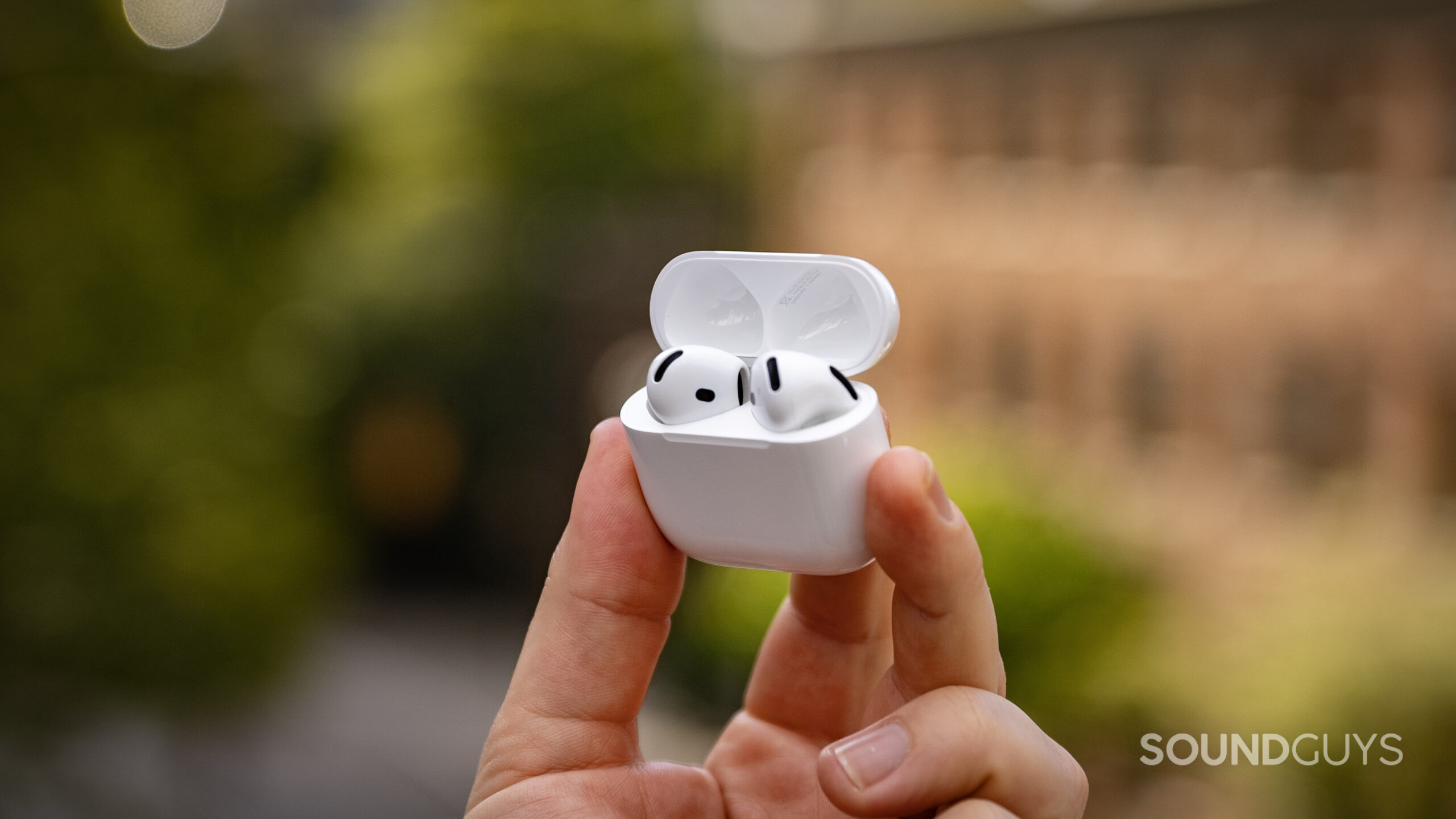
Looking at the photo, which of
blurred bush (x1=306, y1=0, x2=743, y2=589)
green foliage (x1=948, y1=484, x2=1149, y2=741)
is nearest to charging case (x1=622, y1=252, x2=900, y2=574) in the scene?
green foliage (x1=948, y1=484, x2=1149, y2=741)

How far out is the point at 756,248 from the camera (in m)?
2.64

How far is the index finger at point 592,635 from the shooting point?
585 mm

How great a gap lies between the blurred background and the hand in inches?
39.7

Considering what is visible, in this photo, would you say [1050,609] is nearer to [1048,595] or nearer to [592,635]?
[1048,595]

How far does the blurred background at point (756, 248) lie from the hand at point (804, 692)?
3.31 ft

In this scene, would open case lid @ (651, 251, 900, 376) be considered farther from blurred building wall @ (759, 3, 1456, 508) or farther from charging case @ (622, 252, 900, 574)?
blurred building wall @ (759, 3, 1456, 508)

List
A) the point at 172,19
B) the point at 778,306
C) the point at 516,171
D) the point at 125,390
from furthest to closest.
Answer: the point at 516,171
the point at 172,19
the point at 125,390
the point at 778,306

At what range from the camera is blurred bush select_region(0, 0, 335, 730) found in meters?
1.82

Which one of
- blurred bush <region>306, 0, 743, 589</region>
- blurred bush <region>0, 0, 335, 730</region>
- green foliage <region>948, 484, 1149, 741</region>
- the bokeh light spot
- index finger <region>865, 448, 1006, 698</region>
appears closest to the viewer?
index finger <region>865, 448, 1006, 698</region>

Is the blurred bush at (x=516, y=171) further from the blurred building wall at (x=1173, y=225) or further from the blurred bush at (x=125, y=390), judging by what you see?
the blurred bush at (x=125, y=390)

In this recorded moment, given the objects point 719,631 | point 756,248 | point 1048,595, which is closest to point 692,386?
point 1048,595

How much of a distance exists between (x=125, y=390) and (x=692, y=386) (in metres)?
1.70

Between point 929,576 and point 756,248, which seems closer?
point 929,576

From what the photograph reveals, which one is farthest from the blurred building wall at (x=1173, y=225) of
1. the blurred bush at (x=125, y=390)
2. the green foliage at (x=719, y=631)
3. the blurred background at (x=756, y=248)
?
the blurred bush at (x=125, y=390)
